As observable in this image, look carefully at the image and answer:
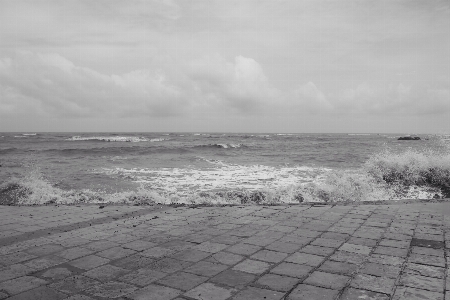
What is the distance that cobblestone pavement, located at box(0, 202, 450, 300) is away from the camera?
306 cm

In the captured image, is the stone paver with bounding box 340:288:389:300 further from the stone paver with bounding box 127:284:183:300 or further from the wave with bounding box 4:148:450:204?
the wave with bounding box 4:148:450:204

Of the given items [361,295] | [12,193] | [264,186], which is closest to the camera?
[361,295]

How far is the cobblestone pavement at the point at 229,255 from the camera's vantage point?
120 inches

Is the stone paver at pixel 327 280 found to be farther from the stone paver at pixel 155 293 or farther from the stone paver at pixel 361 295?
the stone paver at pixel 155 293

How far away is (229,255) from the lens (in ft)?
13.0

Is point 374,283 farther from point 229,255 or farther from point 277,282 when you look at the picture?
point 229,255

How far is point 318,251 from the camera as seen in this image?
4066mm

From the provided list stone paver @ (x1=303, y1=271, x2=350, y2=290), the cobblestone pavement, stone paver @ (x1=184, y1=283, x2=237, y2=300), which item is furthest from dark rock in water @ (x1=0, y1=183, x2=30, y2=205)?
stone paver @ (x1=303, y1=271, x2=350, y2=290)

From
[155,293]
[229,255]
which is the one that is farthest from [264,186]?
[155,293]

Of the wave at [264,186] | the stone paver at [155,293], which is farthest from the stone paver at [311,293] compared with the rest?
the wave at [264,186]

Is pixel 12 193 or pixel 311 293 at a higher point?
pixel 311 293

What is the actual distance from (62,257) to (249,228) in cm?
269

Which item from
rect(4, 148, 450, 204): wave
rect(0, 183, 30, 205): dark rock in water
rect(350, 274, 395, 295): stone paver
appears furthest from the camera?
rect(0, 183, 30, 205): dark rock in water

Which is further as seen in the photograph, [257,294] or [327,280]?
[327,280]
